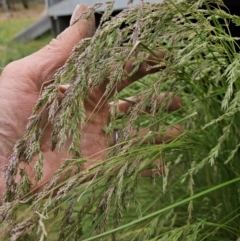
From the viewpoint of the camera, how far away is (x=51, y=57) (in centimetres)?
156

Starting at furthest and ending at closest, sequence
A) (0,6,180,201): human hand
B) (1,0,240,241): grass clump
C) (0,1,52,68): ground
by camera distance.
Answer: (0,1,52,68): ground
(0,6,180,201): human hand
(1,0,240,241): grass clump

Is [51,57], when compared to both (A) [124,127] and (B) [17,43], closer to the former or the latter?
(A) [124,127]

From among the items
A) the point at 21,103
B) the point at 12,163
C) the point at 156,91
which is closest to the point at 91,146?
the point at 21,103

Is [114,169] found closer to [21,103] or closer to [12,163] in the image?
[12,163]

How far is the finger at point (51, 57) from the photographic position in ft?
5.04

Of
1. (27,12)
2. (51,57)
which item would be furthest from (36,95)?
(27,12)

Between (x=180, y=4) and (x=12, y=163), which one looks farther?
(x=180, y=4)

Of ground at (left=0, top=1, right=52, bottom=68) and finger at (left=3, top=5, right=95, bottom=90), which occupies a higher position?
finger at (left=3, top=5, right=95, bottom=90)

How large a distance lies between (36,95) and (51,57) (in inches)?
5.4

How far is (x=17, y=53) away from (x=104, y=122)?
12.3 ft

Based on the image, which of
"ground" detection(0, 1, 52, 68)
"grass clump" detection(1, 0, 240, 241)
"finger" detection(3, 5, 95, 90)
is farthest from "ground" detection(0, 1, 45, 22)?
"grass clump" detection(1, 0, 240, 241)

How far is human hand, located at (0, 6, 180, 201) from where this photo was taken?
1.51 meters

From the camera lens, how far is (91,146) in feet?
5.24

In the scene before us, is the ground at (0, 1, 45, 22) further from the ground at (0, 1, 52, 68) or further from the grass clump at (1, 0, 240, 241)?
the grass clump at (1, 0, 240, 241)
